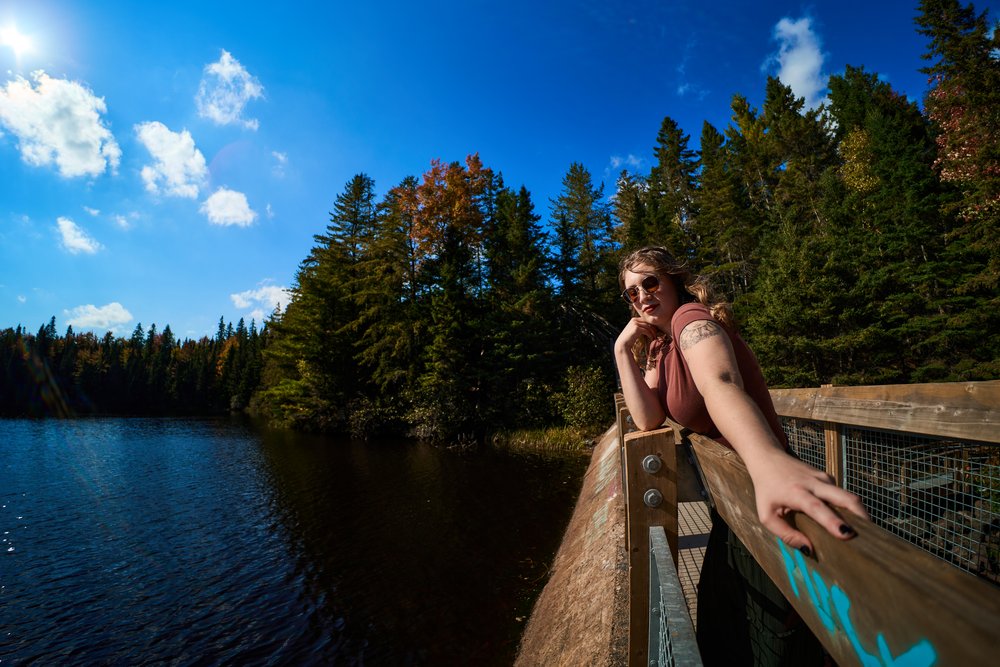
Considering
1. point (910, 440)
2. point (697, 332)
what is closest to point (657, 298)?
point (697, 332)

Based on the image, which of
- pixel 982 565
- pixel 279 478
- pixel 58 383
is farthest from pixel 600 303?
pixel 58 383

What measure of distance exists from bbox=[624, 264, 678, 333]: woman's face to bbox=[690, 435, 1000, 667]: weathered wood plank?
1.15m

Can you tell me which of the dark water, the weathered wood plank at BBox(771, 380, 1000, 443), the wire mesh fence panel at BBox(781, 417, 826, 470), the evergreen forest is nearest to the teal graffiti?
the weathered wood plank at BBox(771, 380, 1000, 443)

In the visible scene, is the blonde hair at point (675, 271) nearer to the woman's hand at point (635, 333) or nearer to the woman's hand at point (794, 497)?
the woman's hand at point (635, 333)

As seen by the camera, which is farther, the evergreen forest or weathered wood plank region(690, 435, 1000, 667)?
the evergreen forest

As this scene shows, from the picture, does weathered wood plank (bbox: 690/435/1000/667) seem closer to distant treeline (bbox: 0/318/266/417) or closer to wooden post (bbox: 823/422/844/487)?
wooden post (bbox: 823/422/844/487)

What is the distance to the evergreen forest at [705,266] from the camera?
17.1 m

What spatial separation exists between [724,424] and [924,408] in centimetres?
199

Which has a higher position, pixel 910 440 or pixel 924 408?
pixel 924 408

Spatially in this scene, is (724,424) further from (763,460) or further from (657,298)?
(657,298)

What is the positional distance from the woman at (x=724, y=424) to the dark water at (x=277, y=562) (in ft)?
16.0

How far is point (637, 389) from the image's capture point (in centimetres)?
190

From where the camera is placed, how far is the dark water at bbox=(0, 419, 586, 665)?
5.91 meters

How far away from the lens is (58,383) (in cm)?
7819
